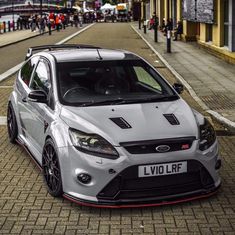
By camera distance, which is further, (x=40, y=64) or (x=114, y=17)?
(x=114, y=17)

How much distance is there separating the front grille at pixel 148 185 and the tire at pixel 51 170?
58cm

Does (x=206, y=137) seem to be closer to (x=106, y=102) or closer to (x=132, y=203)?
(x=132, y=203)

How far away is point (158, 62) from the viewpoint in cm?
2042

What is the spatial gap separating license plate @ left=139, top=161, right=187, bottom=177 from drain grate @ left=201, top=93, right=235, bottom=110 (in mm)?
5667

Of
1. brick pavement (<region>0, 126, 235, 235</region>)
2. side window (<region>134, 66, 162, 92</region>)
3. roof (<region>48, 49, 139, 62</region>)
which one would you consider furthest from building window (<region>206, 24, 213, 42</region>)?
brick pavement (<region>0, 126, 235, 235</region>)

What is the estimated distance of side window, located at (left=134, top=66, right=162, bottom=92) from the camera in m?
6.46

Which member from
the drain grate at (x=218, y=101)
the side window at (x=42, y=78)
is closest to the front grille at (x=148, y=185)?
the side window at (x=42, y=78)

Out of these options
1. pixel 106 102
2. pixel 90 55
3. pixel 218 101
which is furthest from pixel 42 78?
pixel 218 101

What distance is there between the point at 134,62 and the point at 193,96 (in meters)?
5.68

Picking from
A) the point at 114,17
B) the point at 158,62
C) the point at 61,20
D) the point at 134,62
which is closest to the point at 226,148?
the point at 134,62

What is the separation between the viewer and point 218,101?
37.1 ft

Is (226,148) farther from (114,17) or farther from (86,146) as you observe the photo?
(114,17)

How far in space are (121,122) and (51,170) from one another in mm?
950

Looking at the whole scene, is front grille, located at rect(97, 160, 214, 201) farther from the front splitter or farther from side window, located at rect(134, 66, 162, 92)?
side window, located at rect(134, 66, 162, 92)
